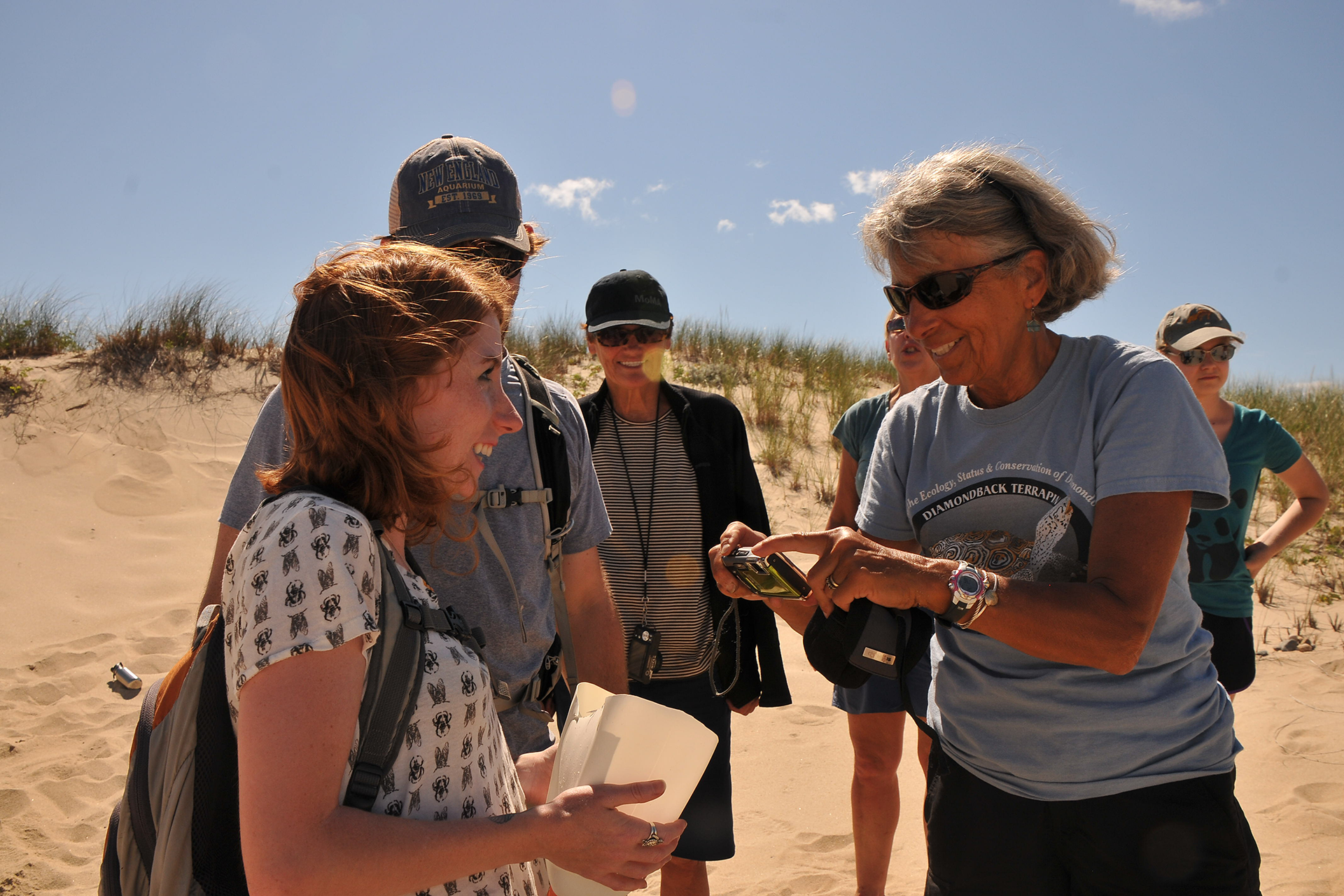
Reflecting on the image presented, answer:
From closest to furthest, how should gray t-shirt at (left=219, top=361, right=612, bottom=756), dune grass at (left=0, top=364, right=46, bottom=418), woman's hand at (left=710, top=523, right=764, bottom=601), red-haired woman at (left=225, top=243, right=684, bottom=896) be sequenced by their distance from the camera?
1. red-haired woman at (left=225, top=243, right=684, bottom=896)
2. gray t-shirt at (left=219, top=361, right=612, bottom=756)
3. woman's hand at (left=710, top=523, right=764, bottom=601)
4. dune grass at (left=0, top=364, right=46, bottom=418)

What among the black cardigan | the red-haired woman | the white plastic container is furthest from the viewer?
the black cardigan

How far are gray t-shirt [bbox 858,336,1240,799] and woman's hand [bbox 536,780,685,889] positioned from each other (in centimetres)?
85

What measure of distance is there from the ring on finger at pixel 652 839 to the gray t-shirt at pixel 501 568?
2.03ft

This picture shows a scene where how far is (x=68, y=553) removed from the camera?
6.52 m

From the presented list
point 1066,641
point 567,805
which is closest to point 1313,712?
point 1066,641

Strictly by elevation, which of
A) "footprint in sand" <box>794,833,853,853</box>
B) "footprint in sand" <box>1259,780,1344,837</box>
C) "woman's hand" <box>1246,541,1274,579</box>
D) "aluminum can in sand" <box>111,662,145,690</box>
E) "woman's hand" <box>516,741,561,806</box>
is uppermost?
"woman's hand" <box>1246,541,1274,579</box>

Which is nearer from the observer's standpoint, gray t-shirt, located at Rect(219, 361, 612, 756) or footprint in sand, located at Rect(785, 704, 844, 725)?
gray t-shirt, located at Rect(219, 361, 612, 756)

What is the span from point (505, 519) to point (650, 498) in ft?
4.52

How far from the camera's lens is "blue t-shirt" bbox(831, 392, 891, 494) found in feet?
10.7

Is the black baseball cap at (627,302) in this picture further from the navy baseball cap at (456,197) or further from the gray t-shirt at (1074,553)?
the gray t-shirt at (1074,553)

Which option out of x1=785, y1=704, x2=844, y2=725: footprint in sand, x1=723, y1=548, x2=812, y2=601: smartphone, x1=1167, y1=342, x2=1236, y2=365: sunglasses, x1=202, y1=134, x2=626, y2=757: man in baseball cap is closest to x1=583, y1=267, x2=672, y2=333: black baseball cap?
x1=202, y1=134, x2=626, y2=757: man in baseball cap

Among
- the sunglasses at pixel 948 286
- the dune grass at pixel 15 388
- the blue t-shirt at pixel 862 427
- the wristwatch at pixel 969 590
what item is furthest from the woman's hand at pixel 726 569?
the dune grass at pixel 15 388

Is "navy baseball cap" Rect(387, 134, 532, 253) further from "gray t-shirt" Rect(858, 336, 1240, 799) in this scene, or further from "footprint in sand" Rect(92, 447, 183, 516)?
"footprint in sand" Rect(92, 447, 183, 516)

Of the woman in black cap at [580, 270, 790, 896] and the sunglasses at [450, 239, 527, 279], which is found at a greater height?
the sunglasses at [450, 239, 527, 279]
